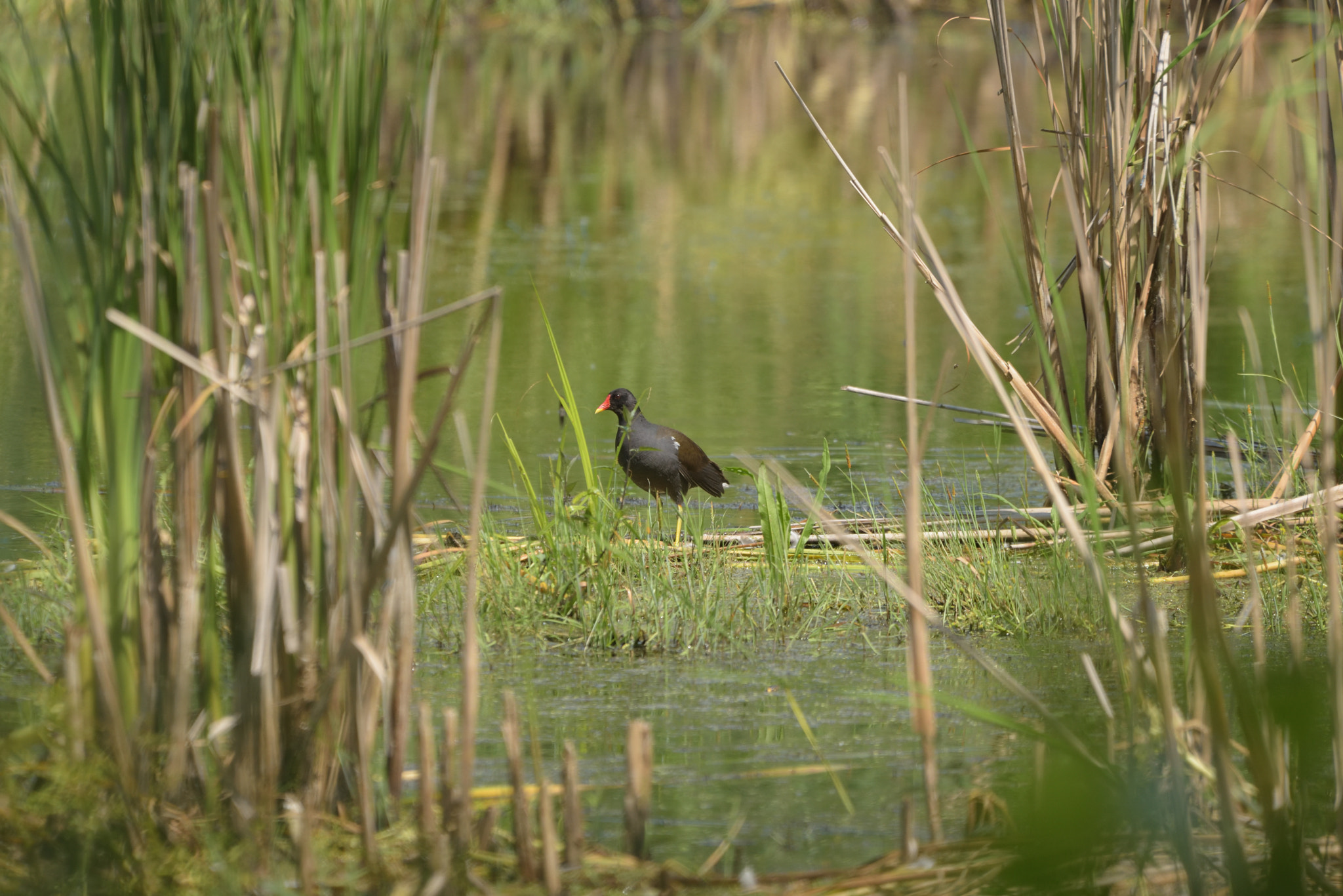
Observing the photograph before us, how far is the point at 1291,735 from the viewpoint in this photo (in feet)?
3.75

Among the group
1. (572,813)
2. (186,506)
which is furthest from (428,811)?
(186,506)

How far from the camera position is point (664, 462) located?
189 inches

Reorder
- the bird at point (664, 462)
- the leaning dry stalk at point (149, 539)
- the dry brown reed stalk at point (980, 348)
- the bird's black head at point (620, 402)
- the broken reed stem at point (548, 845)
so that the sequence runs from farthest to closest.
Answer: the bird's black head at point (620, 402), the bird at point (664, 462), the dry brown reed stalk at point (980, 348), the leaning dry stalk at point (149, 539), the broken reed stem at point (548, 845)

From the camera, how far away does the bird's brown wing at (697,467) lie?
191 inches

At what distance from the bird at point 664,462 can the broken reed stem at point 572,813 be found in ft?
8.46

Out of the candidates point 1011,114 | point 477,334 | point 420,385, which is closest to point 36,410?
point 420,385

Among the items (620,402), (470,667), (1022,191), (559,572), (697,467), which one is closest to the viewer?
(470,667)

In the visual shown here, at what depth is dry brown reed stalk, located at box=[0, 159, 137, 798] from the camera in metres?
2.04

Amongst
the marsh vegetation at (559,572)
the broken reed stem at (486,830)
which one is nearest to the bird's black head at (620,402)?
the marsh vegetation at (559,572)

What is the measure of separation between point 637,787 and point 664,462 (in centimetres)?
267

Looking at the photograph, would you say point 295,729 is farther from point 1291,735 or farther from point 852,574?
point 852,574

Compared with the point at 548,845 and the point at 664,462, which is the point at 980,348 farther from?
the point at 664,462

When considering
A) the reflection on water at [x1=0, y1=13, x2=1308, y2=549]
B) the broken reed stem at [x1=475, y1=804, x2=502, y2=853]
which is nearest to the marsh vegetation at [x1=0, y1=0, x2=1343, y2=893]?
the broken reed stem at [x1=475, y1=804, x2=502, y2=853]

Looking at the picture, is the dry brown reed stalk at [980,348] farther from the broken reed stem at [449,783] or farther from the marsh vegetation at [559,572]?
the broken reed stem at [449,783]
